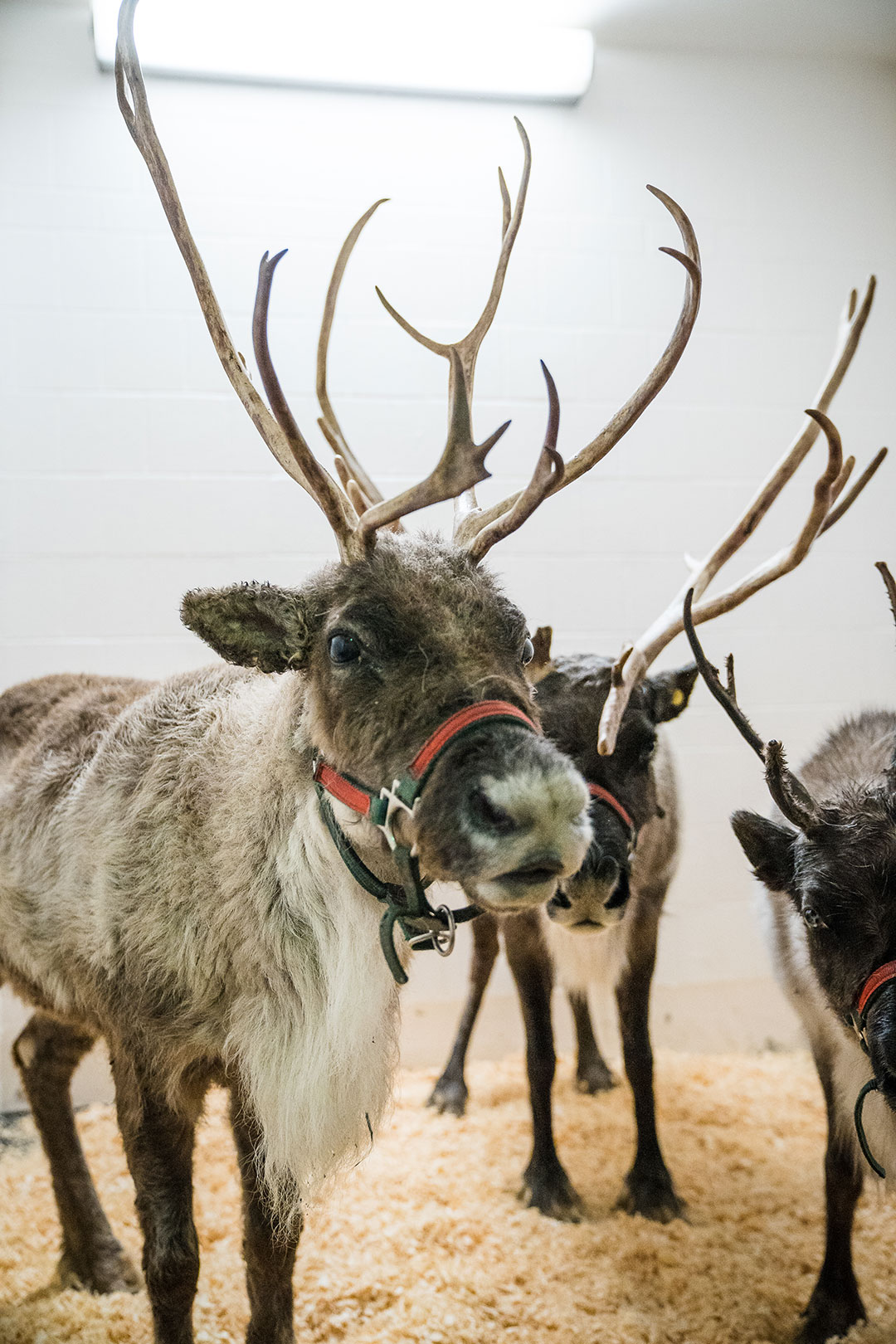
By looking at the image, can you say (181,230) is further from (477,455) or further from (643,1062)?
(643,1062)

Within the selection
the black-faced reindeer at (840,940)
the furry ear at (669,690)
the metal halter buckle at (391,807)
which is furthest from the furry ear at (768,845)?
the metal halter buckle at (391,807)

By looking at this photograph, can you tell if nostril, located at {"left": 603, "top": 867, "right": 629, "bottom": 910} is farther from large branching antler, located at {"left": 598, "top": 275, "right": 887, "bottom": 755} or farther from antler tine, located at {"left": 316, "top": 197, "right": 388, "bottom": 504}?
antler tine, located at {"left": 316, "top": 197, "right": 388, "bottom": 504}

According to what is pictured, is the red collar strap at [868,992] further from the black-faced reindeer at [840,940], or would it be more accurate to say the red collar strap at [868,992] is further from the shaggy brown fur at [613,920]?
the shaggy brown fur at [613,920]

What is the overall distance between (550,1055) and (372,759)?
5.51 ft

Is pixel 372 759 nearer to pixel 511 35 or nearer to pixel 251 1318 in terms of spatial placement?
pixel 251 1318

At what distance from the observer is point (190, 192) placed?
359 cm

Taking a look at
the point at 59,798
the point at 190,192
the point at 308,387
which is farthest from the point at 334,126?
the point at 59,798

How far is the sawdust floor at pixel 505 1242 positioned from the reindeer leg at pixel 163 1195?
33cm

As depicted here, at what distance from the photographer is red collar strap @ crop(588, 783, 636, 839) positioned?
2.34 metres

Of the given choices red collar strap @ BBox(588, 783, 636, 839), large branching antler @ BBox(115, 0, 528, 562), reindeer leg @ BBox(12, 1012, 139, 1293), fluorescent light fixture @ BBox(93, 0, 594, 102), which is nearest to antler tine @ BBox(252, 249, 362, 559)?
large branching antler @ BBox(115, 0, 528, 562)

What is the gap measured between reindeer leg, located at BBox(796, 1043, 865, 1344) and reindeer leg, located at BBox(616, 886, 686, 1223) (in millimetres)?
504

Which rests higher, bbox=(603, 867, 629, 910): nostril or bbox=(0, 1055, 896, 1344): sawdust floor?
bbox=(603, 867, 629, 910): nostril

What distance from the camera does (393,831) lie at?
1544mm

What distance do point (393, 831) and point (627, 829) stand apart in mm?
967
